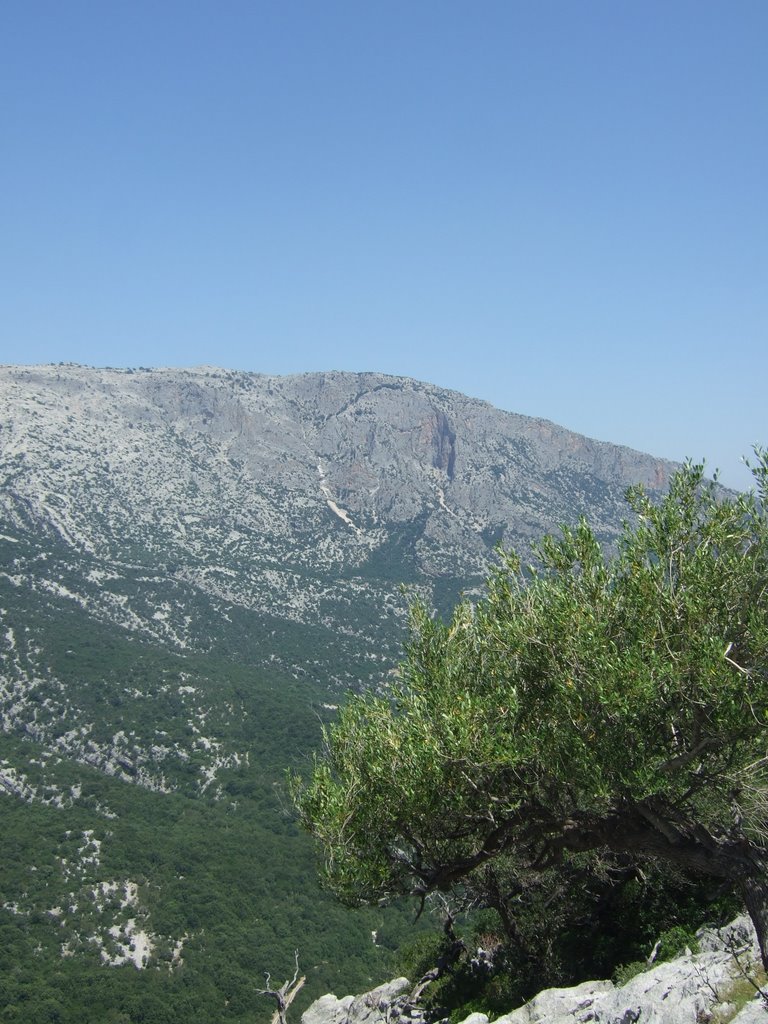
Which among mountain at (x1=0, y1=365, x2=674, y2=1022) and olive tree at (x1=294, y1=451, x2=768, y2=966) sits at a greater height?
olive tree at (x1=294, y1=451, x2=768, y2=966)

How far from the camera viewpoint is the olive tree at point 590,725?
10844 millimetres

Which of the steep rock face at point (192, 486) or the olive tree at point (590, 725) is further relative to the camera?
the steep rock face at point (192, 486)

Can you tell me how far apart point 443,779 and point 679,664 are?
4.10 metres

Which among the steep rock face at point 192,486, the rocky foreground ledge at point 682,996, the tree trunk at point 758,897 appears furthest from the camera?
the steep rock face at point 192,486

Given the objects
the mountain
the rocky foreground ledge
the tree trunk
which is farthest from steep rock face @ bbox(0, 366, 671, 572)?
the tree trunk

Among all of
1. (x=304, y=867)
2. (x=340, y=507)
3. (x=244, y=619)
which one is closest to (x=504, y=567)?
(x=304, y=867)

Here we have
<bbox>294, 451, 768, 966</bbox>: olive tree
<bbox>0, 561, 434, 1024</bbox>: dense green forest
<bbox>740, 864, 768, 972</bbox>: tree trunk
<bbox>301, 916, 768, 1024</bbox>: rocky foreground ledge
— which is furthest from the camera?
<bbox>0, 561, 434, 1024</bbox>: dense green forest

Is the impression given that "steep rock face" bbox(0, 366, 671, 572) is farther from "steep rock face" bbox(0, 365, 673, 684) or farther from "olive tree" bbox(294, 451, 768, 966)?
"olive tree" bbox(294, 451, 768, 966)

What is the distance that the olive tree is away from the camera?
10844 millimetres

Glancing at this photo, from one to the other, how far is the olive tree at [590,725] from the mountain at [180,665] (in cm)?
1208

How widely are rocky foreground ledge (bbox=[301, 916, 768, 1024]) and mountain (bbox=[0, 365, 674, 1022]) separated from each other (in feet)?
47.6

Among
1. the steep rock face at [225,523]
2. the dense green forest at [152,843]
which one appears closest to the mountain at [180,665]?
the dense green forest at [152,843]

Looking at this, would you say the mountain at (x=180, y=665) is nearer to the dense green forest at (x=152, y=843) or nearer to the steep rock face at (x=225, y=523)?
the dense green forest at (x=152, y=843)

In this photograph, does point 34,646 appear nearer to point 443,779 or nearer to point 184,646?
point 184,646
